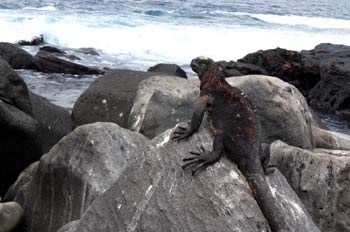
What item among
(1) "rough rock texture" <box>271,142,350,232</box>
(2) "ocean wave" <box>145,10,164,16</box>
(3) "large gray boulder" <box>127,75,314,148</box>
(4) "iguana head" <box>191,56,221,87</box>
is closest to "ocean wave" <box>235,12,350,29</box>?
(2) "ocean wave" <box>145,10,164,16</box>

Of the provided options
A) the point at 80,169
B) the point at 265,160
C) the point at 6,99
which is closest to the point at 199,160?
the point at 265,160

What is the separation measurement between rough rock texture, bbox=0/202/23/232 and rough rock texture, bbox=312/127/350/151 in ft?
13.5

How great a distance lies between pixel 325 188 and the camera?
6.39 m

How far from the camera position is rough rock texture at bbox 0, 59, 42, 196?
7695 mm

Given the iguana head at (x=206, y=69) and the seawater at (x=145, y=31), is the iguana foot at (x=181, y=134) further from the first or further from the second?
the seawater at (x=145, y=31)

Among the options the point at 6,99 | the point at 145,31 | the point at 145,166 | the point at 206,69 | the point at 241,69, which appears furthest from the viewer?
the point at 145,31

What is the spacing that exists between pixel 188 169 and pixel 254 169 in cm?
43

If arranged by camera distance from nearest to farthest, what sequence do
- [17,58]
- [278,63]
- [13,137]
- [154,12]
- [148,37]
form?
1. [13,137]
2. [17,58]
3. [278,63]
4. [148,37]
5. [154,12]

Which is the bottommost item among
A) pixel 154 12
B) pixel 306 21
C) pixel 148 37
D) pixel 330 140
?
pixel 306 21

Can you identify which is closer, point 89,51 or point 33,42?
point 89,51

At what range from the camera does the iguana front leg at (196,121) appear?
441 cm

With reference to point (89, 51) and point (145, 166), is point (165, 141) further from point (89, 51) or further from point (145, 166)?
point (89, 51)

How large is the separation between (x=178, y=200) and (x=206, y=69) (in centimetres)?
125

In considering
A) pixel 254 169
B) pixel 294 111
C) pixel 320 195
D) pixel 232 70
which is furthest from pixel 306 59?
pixel 254 169
